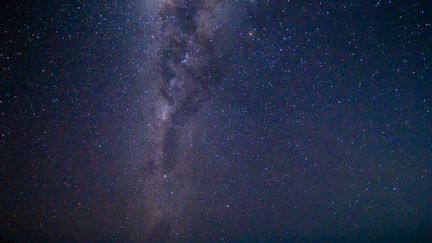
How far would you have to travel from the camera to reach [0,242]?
8148 mm

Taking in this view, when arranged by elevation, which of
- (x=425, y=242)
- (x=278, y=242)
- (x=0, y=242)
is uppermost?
(x=278, y=242)

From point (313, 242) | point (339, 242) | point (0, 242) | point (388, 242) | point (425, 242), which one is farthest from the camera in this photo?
point (313, 242)

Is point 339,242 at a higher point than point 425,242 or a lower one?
higher

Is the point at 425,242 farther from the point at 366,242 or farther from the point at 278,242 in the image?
the point at 278,242

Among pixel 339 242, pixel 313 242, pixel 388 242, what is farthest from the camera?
pixel 313 242

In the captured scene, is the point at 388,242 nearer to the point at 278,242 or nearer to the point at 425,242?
the point at 425,242

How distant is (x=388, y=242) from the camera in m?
78.0

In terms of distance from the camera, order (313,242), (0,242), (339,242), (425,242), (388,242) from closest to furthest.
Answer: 1. (0,242)
2. (425,242)
3. (388,242)
4. (339,242)
5. (313,242)

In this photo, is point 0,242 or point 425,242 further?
point 425,242

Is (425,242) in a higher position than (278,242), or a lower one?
lower

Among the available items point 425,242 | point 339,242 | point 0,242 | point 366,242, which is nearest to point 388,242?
point 366,242

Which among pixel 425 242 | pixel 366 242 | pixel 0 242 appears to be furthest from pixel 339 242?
pixel 0 242

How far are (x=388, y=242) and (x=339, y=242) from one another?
707 inches

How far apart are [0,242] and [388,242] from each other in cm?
9634
